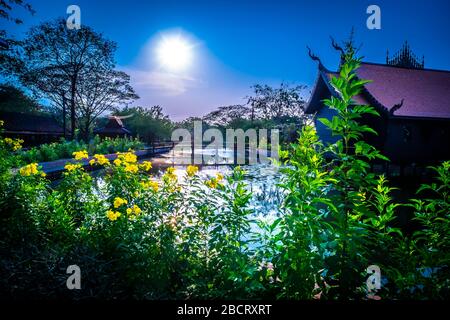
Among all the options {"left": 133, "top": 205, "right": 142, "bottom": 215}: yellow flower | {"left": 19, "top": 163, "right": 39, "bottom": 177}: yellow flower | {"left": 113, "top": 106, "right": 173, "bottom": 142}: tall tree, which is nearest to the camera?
{"left": 133, "top": 205, "right": 142, "bottom": 215}: yellow flower

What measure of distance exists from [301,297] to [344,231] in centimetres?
62

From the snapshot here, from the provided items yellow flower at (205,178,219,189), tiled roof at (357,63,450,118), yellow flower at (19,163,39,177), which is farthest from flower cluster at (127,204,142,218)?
tiled roof at (357,63,450,118)

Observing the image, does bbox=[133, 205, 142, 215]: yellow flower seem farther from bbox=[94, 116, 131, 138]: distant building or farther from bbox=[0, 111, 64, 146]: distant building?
bbox=[94, 116, 131, 138]: distant building

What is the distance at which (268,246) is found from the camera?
2186 millimetres

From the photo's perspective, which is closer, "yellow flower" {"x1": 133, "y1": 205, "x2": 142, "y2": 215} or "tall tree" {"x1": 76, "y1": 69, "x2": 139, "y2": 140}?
"yellow flower" {"x1": 133, "y1": 205, "x2": 142, "y2": 215}

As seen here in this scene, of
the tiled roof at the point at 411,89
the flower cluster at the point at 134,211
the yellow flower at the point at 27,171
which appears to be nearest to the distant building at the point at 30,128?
the yellow flower at the point at 27,171

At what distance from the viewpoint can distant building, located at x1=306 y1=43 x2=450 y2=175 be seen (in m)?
12.5

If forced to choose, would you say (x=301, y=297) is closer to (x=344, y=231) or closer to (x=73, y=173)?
(x=344, y=231)

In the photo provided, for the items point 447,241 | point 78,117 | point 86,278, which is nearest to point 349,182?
point 447,241

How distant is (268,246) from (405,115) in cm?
1291

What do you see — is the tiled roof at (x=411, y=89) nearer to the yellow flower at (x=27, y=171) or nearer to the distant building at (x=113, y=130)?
the yellow flower at (x=27, y=171)

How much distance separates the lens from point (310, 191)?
1928mm

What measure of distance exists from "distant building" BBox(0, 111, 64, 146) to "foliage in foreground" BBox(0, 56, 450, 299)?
3203 centimetres

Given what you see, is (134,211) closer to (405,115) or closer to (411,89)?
(405,115)
